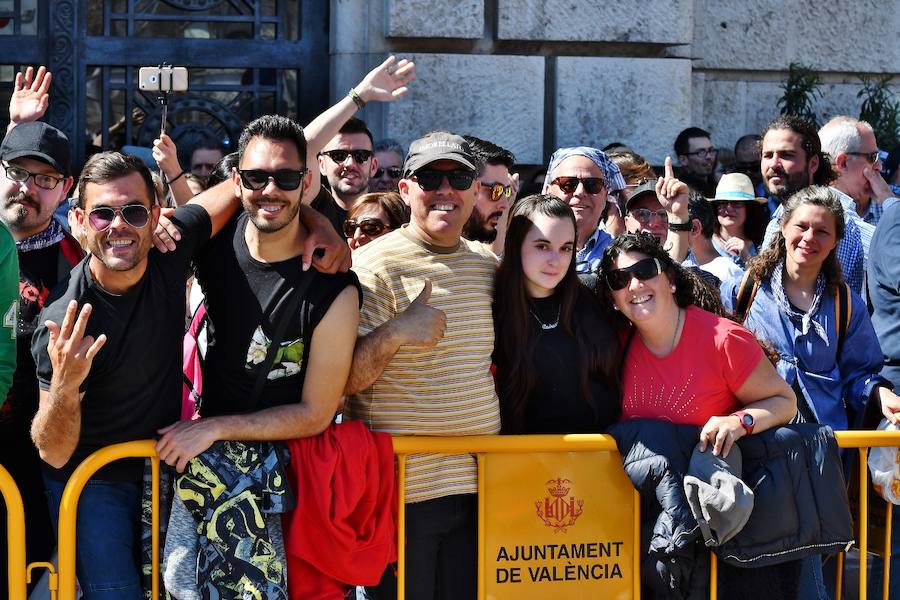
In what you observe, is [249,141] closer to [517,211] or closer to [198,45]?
[517,211]

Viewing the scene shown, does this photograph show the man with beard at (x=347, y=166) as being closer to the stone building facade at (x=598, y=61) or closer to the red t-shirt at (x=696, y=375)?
the stone building facade at (x=598, y=61)

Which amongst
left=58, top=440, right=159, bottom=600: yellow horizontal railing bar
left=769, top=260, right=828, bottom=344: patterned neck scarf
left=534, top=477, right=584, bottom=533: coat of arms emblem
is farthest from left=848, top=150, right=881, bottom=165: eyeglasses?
left=58, top=440, right=159, bottom=600: yellow horizontal railing bar

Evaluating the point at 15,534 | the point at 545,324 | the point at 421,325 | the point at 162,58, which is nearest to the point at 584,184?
the point at 545,324

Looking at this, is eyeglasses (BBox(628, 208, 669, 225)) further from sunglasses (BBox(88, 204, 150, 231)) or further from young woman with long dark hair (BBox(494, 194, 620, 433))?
sunglasses (BBox(88, 204, 150, 231))

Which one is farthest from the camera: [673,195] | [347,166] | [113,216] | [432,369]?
[347,166]

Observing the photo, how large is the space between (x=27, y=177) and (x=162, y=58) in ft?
8.33

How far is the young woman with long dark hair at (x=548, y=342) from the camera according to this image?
3.92 meters

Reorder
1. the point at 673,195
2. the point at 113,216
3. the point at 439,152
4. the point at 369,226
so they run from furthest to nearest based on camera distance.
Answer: the point at 673,195 < the point at 369,226 < the point at 439,152 < the point at 113,216

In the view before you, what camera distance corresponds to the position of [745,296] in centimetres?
459

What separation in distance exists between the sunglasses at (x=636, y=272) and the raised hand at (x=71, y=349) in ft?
5.38

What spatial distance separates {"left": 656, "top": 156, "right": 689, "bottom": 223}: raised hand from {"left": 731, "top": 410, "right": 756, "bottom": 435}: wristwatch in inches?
50.3

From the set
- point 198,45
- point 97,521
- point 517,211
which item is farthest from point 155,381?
point 198,45

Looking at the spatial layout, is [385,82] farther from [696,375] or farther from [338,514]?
[338,514]

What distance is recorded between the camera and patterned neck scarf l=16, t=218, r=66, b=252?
4086 mm
